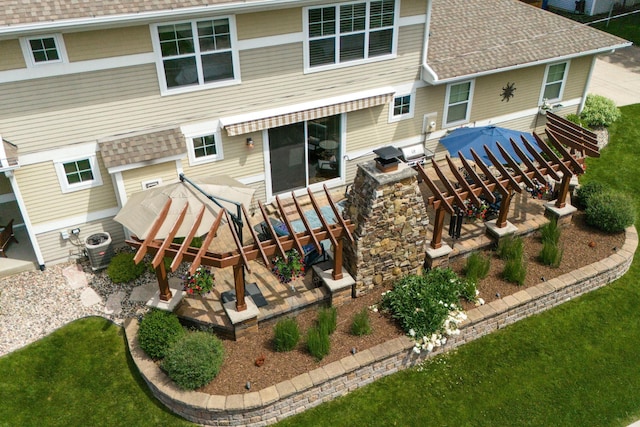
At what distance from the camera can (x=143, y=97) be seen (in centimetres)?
1323

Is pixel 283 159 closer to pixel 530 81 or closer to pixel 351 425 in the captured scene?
pixel 351 425

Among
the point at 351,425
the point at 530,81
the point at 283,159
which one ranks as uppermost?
the point at 530,81

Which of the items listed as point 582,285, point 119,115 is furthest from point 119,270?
point 582,285

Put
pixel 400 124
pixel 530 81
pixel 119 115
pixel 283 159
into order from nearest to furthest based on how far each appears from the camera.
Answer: pixel 119 115
pixel 283 159
pixel 400 124
pixel 530 81

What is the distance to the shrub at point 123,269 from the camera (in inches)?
532

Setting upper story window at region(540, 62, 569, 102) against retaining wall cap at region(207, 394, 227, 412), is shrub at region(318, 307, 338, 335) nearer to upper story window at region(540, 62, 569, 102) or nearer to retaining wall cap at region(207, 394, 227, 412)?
retaining wall cap at region(207, 394, 227, 412)

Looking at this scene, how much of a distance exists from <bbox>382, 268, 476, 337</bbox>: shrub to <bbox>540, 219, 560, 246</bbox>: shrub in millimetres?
3072

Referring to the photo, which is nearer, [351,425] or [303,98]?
[351,425]

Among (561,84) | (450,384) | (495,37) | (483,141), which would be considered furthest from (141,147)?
(561,84)

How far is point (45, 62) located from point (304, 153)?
290 inches

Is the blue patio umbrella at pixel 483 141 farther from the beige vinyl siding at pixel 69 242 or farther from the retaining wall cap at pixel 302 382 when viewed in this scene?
the beige vinyl siding at pixel 69 242

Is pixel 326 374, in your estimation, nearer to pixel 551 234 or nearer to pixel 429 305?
pixel 429 305

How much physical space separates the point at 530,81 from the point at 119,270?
15.1 m

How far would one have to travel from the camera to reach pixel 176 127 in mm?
13875
